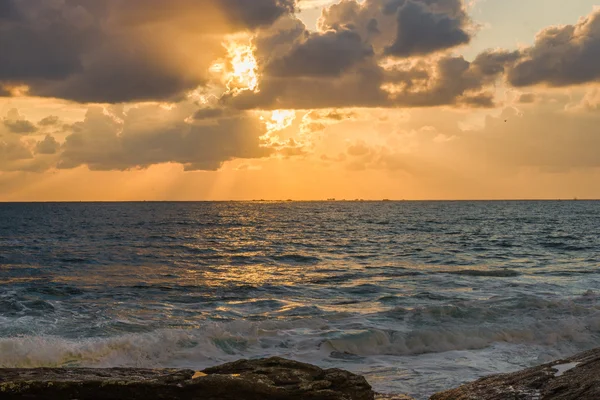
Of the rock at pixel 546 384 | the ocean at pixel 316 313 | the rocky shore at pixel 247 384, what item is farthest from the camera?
the ocean at pixel 316 313

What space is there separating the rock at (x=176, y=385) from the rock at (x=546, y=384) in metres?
1.74

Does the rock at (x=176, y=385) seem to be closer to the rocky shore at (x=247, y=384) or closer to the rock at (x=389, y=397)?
the rocky shore at (x=247, y=384)

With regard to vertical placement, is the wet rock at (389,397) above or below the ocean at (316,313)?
above

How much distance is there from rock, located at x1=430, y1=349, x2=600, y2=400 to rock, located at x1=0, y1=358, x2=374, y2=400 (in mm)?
1741

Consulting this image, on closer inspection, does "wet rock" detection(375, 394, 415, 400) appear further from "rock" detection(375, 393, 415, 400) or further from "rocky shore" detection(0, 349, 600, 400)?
"rocky shore" detection(0, 349, 600, 400)

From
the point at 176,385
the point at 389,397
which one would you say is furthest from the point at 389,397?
the point at 176,385

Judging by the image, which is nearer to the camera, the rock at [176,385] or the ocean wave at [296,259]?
the rock at [176,385]

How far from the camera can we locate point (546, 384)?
29.5ft

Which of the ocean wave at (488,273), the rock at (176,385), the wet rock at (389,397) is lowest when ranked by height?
the ocean wave at (488,273)

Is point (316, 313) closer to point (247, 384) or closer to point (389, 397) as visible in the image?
point (389, 397)

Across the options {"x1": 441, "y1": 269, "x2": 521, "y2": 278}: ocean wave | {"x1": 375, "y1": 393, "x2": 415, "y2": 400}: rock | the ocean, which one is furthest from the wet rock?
{"x1": 441, "y1": 269, "x2": 521, "y2": 278}: ocean wave

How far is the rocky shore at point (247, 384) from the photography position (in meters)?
8.70

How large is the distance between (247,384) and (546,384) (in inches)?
177

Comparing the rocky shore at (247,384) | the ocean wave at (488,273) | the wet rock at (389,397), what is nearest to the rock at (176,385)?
the rocky shore at (247,384)
